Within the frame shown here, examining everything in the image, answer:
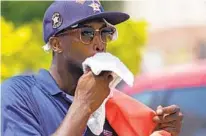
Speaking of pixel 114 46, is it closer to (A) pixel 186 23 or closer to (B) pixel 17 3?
(A) pixel 186 23

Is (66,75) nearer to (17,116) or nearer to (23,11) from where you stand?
(17,116)

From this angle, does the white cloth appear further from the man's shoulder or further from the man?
the man's shoulder

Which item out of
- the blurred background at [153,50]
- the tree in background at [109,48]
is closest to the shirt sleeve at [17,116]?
the blurred background at [153,50]

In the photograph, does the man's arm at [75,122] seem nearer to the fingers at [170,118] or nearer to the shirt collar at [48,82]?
the shirt collar at [48,82]

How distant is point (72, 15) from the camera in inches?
112

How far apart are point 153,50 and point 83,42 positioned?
15.6m

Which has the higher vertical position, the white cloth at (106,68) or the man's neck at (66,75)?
the white cloth at (106,68)

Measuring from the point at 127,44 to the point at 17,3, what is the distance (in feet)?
19.1

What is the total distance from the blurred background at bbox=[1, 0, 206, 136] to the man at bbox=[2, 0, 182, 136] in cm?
176

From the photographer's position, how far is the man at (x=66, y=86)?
2.54 metres

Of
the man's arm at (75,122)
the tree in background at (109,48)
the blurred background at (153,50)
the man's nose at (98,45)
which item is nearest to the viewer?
the man's arm at (75,122)

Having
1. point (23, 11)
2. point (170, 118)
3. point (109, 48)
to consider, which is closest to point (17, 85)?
point (170, 118)

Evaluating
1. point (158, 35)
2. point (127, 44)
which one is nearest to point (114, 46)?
point (127, 44)

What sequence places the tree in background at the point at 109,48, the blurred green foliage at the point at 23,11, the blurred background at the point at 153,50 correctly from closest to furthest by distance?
the blurred background at the point at 153,50, the tree in background at the point at 109,48, the blurred green foliage at the point at 23,11
